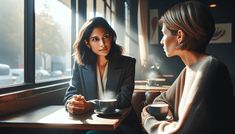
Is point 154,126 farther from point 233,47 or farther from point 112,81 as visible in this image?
point 233,47

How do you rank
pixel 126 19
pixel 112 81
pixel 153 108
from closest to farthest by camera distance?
pixel 153 108 → pixel 112 81 → pixel 126 19

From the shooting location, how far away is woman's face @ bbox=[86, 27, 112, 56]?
74.2 inches

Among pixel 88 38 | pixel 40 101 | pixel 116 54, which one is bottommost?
pixel 40 101

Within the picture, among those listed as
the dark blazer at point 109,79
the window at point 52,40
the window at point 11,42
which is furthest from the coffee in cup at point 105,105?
the window at point 52,40

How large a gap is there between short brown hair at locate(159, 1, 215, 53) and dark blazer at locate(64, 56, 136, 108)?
96cm

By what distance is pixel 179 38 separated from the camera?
905 mm

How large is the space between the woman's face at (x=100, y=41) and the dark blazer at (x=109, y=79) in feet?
0.37

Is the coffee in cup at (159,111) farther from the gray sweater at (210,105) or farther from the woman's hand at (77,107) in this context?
the woman's hand at (77,107)

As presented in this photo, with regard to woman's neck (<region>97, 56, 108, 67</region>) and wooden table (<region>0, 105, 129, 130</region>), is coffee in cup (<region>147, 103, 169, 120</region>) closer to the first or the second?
wooden table (<region>0, 105, 129, 130</region>)

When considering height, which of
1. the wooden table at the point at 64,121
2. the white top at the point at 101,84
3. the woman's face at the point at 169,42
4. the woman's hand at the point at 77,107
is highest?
the woman's face at the point at 169,42

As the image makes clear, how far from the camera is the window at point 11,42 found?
1754 millimetres

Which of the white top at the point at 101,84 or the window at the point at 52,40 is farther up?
the window at the point at 52,40

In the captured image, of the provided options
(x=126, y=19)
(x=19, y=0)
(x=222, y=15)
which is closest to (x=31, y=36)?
(x=19, y=0)

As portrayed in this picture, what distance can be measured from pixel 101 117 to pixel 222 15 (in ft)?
20.3
